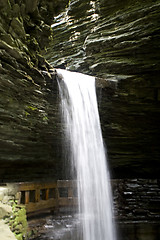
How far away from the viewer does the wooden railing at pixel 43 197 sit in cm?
655

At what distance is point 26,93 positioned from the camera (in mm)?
6477

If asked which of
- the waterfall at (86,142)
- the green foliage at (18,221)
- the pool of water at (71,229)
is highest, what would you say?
the waterfall at (86,142)

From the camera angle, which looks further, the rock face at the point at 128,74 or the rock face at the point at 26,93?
the rock face at the point at 128,74

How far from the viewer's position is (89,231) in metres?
6.83

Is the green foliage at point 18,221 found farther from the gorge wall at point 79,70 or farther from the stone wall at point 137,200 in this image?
the stone wall at point 137,200

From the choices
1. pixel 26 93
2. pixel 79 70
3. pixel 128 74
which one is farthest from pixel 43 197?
pixel 79 70

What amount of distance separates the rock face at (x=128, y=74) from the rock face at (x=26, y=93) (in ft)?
9.23

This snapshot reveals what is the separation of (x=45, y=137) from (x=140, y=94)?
5.03m

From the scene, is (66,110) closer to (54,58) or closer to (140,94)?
(140,94)

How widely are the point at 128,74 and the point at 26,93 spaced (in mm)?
5574

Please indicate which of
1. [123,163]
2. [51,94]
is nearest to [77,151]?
[51,94]

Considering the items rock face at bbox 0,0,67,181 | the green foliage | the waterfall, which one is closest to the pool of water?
the green foliage

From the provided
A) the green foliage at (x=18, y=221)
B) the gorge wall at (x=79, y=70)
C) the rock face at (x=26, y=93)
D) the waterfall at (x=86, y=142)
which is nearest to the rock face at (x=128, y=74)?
the gorge wall at (x=79, y=70)

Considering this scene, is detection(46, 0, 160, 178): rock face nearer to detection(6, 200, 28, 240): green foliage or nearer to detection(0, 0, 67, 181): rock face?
detection(0, 0, 67, 181): rock face
